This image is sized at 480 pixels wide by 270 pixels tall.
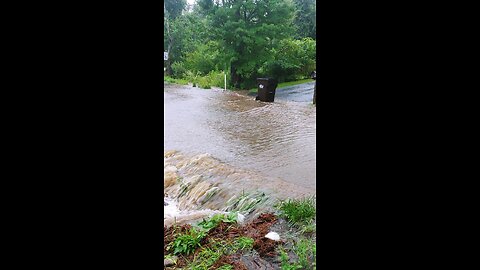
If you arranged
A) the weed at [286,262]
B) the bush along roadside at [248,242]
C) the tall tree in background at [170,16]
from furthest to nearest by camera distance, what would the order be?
1. the tall tree in background at [170,16]
2. the bush along roadside at [248,242]
3. the weed at [286,262]

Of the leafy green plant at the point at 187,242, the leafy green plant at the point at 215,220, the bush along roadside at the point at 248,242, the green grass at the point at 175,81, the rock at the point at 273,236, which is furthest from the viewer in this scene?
the green grass at the point at 175,81

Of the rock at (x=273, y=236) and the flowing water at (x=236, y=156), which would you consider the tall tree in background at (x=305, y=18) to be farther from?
the rock at (x=273, y=236)

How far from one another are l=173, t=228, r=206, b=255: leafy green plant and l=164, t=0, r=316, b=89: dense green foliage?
813cm

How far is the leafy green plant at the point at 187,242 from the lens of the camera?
2908 mm

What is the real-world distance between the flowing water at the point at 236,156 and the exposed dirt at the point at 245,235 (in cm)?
26

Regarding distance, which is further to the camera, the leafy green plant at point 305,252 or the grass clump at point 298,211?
the grass clump at point 298,211

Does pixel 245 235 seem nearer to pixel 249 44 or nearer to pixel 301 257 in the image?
pixel 301 257

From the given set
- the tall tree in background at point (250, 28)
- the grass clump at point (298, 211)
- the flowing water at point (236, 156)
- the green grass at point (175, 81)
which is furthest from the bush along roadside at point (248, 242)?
the green grass at point (175, 81)

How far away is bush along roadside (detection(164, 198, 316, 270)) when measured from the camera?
274 centimetres
